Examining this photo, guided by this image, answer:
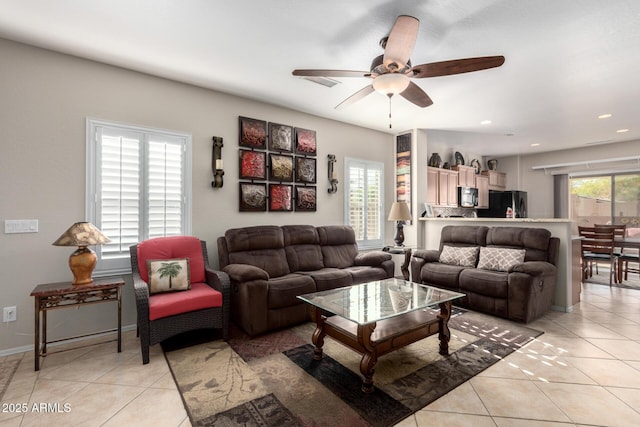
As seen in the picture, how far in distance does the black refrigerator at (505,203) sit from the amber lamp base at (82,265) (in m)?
7.76

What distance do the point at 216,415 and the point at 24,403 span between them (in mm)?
1320

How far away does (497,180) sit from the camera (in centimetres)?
759

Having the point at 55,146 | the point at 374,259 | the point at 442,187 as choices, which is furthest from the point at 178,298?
the point at 442,187

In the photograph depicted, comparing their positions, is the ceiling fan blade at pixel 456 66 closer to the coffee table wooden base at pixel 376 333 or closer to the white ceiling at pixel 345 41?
the white ceiling at pixel 345 41

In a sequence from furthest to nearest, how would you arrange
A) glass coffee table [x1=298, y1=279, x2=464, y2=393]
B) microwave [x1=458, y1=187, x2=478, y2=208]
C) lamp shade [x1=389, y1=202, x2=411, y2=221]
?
microwave [x1=458, y1=187, x2=478, y2=208] → lamp shade [x1=389, y1=202, x2=411, y2=221] → glass coffee table [x1=298, y1=279, x2=464, y2=393]

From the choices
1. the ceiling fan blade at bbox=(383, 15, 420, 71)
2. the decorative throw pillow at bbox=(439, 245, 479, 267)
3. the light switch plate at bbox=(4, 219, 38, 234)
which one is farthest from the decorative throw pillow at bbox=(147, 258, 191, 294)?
the decorative throw pillow at bbox=(439, 245, 479, 267)

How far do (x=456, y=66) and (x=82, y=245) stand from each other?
332 cm

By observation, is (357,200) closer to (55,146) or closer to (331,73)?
(331,73)

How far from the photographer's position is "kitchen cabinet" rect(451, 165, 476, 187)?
647cm

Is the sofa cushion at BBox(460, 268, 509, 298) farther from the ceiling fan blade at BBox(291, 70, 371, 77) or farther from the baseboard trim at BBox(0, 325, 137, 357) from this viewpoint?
the baseboard trim at BBox(0, 325, 137, 357)

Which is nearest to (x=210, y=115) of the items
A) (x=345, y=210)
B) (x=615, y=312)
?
(x=345, y=210)

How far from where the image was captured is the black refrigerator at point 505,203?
701 centimetres

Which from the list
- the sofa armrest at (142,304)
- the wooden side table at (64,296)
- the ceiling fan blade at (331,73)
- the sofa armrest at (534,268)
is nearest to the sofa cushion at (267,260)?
the sofa armrest at (142,304)

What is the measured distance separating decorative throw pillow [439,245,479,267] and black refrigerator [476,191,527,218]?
11.9ft
